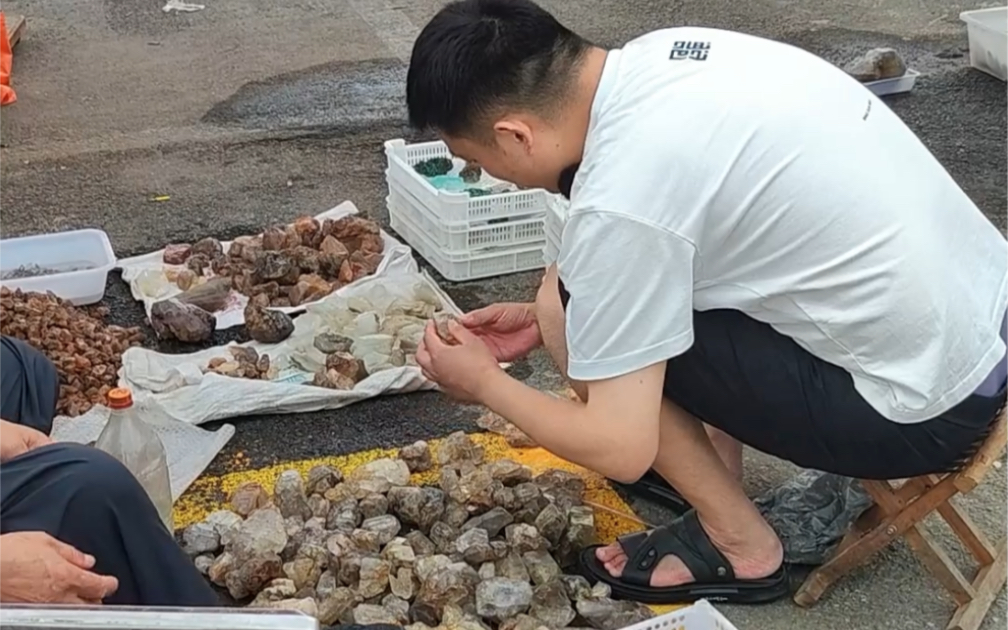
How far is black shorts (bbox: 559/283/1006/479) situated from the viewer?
212cm

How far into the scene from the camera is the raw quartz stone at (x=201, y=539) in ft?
8.23

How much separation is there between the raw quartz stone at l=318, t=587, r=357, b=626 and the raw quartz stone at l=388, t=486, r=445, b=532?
0.27 m

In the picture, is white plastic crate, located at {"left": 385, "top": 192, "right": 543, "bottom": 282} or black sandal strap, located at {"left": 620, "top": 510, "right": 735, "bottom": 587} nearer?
black sandal strap, located at {"left": 620, "top": 510, "right": 735, "bottom": 587}

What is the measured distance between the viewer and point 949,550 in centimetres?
256

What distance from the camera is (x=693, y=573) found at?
95.7 inches

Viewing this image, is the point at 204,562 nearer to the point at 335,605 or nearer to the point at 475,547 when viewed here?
the point at 335,605

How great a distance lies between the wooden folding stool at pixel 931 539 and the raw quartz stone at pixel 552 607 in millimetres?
477

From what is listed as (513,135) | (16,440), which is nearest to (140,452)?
(16,440)

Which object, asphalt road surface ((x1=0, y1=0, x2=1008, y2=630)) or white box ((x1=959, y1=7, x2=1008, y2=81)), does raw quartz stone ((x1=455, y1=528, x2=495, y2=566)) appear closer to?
asphalt road surface ((x1=0, y1=0, x2=1008, y2=630))

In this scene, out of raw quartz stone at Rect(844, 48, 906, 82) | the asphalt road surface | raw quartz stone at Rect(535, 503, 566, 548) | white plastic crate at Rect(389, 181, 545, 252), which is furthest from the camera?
raw quartz stone at Rect(844, 48, 906, 82)

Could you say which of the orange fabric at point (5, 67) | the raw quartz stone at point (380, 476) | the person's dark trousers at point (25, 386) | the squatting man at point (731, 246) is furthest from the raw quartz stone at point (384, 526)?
the orange fabric at point (5, 67)

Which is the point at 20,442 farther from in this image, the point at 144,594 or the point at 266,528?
the point at 266,528

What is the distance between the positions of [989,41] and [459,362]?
4.31 meters

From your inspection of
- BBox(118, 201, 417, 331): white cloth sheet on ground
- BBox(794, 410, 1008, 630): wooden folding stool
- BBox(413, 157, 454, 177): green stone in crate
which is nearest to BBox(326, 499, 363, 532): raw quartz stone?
BBox(794, 410, 1008, 630): wooden folding stool
